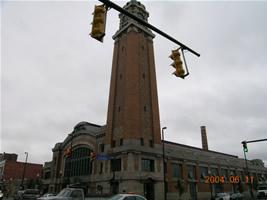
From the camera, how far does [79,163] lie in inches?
1896

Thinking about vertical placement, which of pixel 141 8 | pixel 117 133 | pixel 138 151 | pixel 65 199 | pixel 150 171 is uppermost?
pixel 141 8

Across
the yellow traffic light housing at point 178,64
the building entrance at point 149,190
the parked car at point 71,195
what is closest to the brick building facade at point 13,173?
the building entrance at point 149,190

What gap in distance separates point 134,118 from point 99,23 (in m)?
33.0

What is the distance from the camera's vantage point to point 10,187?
73.4 meters

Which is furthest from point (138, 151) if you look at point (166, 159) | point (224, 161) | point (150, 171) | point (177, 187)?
point (224, 161)

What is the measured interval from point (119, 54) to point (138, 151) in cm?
2278

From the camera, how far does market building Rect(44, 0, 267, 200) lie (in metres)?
37.2

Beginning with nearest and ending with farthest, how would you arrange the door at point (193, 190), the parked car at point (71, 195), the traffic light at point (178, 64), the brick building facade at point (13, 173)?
the traffic light at point (178, 64) → the parked car at point (71, 195) → the door at point (193, 190) → the brick building facade at point (13, 173)

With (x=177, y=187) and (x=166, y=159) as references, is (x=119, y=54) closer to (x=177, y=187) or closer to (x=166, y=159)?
(x=166, y=159)

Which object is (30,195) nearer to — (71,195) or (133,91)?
(133,91)

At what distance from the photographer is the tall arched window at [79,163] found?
A: 151 ft

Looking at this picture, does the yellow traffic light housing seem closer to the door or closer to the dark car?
the dark car

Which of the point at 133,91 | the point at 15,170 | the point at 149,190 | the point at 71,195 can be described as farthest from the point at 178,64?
the point at 15,170

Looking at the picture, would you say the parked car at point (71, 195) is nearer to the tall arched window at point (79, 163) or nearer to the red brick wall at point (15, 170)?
the tall arched window at point (79, 163)
